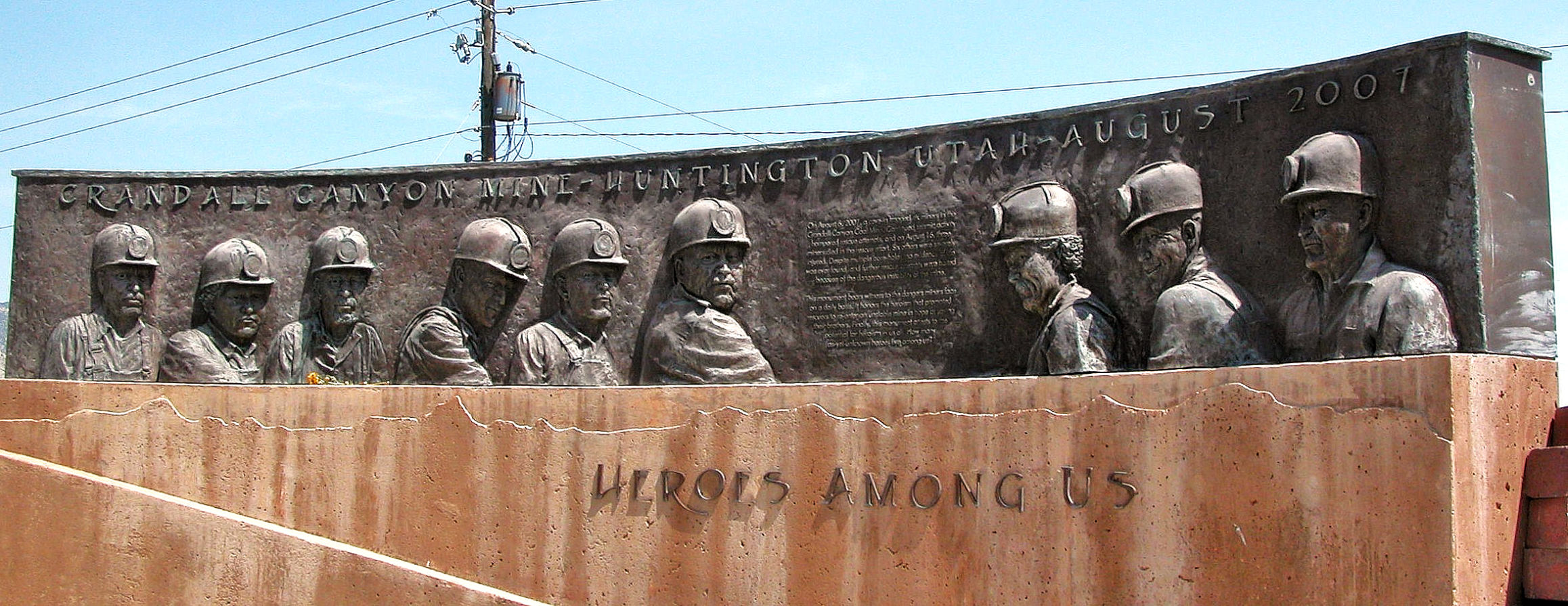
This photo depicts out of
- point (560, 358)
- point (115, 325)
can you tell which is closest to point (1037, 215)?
point (560, 358)

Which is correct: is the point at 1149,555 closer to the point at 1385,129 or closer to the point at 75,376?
the point at 1385,129

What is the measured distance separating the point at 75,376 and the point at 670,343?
4.42m

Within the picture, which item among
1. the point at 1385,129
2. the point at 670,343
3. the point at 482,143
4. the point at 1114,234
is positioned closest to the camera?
the point at 1385,129

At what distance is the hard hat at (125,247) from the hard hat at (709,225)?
4.03 m

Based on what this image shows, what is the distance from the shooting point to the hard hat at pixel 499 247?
36.5 feet

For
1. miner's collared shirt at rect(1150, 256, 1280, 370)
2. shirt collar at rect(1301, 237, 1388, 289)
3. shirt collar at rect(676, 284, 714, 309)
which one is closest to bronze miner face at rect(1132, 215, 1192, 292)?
miner's collared shirt at rect(1150, 256, 1280, 370)

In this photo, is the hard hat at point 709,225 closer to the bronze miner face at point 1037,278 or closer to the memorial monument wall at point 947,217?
the memorial monument wall at point 947,217

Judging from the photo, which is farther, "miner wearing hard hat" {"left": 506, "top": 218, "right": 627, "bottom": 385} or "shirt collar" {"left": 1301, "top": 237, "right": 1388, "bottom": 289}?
"miner wearing hard hat" {"left": 506, "top": 218, "right": 627, "bottom": 385}

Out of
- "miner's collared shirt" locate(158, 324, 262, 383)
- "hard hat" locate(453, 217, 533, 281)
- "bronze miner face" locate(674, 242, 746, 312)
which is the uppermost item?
"hard hat" locate(453, 217, 533, 281)

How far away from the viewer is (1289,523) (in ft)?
24.2

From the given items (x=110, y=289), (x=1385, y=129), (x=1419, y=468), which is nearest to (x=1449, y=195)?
(x=1385, y=129)

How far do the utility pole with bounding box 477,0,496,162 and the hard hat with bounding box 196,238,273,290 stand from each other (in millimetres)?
9957

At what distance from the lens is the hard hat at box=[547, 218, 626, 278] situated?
35.6 feet

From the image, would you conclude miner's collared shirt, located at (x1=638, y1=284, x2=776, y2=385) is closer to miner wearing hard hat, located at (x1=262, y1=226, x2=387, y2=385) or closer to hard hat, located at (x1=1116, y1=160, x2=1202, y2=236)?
miner wearing hard hat, located at (x1=262, y1=226, x2=387, y2=385)
